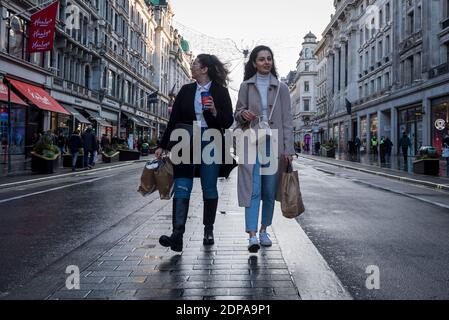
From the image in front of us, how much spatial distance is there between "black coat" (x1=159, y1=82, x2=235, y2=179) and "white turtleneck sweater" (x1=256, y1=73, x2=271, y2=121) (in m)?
0.34

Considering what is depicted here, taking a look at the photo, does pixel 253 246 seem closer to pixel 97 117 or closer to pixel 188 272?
pixel 188 272

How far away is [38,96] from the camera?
25.8m

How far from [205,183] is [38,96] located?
24.8m

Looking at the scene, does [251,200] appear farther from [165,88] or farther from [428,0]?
[165,88]

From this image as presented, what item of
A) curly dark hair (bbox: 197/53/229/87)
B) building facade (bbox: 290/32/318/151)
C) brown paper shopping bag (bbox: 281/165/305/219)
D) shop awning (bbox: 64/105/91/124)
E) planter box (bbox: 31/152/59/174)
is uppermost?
building facade (bbox: 290/32/318/151)

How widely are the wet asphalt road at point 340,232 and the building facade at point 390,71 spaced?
17788mm

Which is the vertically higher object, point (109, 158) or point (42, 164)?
point (109, 158)

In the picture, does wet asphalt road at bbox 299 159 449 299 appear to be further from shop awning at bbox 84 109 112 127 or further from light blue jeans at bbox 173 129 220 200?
shop awning at bbox 84 109 112 127

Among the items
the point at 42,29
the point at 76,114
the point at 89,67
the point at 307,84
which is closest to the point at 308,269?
the point at 42,29

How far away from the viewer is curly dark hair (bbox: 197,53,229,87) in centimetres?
411

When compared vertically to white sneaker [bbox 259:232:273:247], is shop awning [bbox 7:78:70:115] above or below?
above

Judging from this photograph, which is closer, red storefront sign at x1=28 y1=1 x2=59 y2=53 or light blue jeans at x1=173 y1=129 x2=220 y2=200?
light blue jeans at x1=173 y1=129 x2=220 y2=200

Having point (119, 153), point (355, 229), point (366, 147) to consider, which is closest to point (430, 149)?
point (355, 229)

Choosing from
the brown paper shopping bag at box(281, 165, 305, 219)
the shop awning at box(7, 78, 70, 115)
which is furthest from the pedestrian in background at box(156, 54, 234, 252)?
the shop awning at box(7, 78, 70, 115)
